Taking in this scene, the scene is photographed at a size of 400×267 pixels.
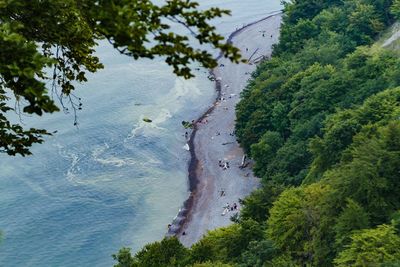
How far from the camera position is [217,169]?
207ft

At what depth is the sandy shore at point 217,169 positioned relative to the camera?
2140 inches

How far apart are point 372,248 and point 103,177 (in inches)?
1606

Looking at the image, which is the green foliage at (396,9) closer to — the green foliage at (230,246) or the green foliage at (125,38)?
the green foliage at (230,246)

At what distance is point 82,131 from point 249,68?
1250 inches

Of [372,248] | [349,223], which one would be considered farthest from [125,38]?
[349,223]

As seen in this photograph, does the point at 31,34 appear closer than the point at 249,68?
Yes

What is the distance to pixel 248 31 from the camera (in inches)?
4168

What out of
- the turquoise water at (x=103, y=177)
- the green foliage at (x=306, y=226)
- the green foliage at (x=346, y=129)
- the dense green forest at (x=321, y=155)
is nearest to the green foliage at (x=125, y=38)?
the dense green forest at (x=321, y=155)

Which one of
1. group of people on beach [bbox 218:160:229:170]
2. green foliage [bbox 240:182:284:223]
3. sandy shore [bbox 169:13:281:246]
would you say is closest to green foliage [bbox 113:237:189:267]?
green foliage [bbox 240:182:284:223]

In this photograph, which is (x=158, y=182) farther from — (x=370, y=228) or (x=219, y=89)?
(x=370, y=228)

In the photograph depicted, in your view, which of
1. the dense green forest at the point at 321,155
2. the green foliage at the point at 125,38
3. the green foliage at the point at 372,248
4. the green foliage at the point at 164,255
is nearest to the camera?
the green foliage at the point at 125,38

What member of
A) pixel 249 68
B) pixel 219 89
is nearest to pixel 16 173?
pixel 219 89

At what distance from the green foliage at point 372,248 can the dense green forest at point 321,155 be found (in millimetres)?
49

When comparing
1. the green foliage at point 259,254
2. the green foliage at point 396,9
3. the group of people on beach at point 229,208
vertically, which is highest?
the green foliage at point 396,9
